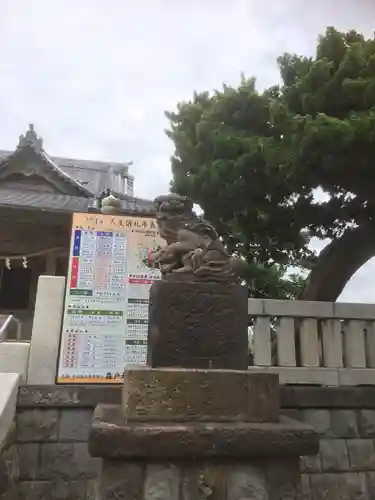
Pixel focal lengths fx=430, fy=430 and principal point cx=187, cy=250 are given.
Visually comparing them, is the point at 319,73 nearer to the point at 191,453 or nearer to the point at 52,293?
the point at 52,293

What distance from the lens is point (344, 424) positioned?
475cm

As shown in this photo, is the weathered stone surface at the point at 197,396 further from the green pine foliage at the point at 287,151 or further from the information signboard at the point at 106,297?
the green pine foliage at the point at 287,151

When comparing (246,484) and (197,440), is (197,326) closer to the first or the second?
(197,440)

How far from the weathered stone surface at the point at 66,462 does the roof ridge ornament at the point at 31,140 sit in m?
7.57

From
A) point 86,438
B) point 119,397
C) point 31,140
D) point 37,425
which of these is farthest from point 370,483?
point 31,140

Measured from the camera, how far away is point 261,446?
2.48 meters

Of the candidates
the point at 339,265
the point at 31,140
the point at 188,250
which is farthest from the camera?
the point at 31,140

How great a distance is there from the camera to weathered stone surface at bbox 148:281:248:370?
2.96 meters

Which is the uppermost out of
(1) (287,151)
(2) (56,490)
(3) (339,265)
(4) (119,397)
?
(1) (287,151)

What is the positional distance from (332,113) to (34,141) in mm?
7425

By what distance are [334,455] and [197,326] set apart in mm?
2802

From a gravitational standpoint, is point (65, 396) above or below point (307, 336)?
below

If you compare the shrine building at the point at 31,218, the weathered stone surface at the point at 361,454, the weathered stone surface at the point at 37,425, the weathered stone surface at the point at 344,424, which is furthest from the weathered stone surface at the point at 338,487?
the shrine building at the point at 31,218

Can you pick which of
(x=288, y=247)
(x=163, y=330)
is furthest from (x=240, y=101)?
(x=163, y=330)
